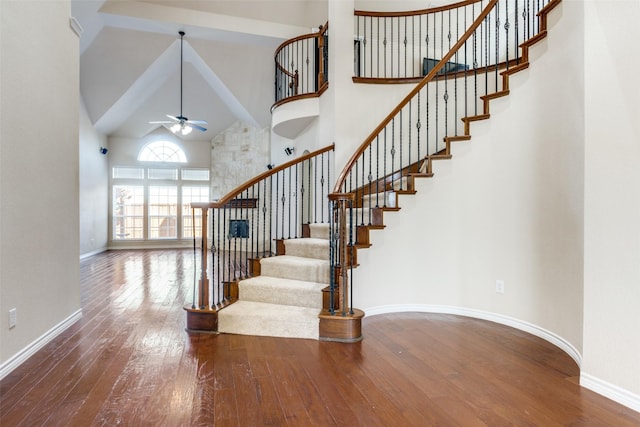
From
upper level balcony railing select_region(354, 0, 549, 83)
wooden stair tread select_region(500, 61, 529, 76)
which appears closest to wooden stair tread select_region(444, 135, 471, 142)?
wooden stair tread select_region(500, 61, 529, 76)

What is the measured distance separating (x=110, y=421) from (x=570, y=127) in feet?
11.9

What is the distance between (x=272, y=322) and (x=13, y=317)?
6.06ft

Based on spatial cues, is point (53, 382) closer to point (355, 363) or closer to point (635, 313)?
point (355, 363)

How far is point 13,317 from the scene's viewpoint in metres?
2.38

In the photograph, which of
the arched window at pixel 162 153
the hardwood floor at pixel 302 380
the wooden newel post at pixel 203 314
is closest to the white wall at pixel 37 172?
the hardwood floor at pixel 302 380

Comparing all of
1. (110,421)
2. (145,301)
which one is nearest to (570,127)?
(110,421)

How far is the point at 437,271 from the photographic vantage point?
144 inches

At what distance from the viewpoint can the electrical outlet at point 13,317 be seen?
2.36 meters

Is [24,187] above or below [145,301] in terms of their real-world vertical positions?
above

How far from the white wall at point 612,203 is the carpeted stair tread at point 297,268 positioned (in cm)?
211

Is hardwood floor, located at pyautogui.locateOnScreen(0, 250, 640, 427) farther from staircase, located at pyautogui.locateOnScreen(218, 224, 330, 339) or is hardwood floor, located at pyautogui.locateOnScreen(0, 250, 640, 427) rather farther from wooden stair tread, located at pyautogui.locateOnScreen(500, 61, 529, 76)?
wooden stair tread, located at pyautogui.locateOnScreen(500, 61, 529, 76)

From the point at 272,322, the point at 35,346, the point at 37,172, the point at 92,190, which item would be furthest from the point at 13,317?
the point at 92,190

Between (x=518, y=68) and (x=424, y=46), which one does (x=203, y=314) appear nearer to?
(x=518, y=68)

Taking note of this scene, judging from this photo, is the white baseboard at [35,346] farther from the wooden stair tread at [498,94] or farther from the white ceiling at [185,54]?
the white ceiling at [185,54]
